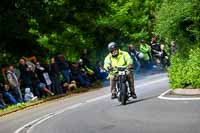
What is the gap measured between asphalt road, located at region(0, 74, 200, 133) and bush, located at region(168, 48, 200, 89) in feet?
2.73

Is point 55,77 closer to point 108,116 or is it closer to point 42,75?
point 42,75

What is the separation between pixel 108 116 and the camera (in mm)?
15672

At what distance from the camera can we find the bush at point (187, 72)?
689 inches

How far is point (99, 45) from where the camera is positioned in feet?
108

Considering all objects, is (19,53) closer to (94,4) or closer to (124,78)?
(94,4)

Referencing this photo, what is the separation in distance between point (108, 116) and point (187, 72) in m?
3.32

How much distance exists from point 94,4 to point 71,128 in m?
14.8

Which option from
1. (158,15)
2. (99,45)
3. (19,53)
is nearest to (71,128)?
(158,15)

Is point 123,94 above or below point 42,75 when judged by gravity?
below

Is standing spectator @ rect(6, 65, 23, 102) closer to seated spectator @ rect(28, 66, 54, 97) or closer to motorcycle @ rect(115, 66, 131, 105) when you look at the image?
seated spectator @ rect(28, 66, 54, 97)

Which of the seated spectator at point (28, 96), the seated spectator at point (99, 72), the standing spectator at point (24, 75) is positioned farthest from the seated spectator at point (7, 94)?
the seated spectator at point (99, 72)

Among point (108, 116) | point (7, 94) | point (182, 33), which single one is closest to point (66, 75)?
point (7, 94)

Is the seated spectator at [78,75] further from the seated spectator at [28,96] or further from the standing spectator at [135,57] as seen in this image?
the standing spectator at [135,57]

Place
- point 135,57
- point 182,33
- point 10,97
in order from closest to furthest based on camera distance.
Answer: point 182,33 → point 10,97 → point 135,57
